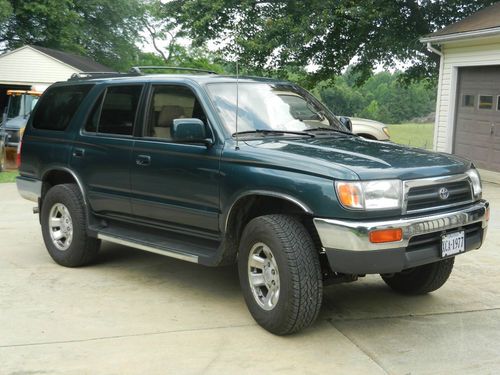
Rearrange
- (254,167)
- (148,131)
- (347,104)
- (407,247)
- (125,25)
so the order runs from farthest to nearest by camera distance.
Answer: (125,25), (347,104), (148,131), (254,167), (407,247)

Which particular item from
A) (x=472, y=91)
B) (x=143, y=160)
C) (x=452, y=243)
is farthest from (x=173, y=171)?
(x=472, y=91)

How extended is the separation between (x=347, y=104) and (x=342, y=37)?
6.64 m

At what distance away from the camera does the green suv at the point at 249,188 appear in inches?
167

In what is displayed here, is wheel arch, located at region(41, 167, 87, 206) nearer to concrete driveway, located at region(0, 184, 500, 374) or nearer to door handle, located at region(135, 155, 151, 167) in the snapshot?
concrete driveway, located at region(0, 184, 500, 374)

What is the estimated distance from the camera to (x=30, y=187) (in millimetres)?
6820

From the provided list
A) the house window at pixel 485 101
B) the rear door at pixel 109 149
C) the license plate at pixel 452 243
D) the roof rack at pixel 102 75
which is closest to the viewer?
the license plate at pixel 452 243

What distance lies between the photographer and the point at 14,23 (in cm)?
3588

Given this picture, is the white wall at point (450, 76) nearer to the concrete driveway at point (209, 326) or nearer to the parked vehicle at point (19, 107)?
the concrete driveway at point (209, 326)

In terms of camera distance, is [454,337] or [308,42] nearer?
[454,337]

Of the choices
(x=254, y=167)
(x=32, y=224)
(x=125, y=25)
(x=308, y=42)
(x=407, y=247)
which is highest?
(x=125, y=25)

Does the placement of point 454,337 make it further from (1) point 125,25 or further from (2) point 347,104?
(1) point 125,25

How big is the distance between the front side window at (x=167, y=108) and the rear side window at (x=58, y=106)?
3.60 ft

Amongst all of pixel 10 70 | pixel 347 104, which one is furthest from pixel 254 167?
pixel 10 70

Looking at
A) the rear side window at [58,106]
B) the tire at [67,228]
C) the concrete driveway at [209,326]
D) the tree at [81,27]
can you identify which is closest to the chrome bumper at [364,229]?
the concrete driveway at [209,326]
